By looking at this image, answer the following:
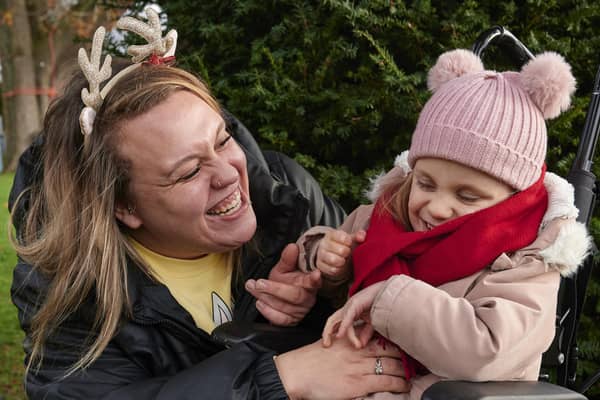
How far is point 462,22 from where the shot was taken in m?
2.58

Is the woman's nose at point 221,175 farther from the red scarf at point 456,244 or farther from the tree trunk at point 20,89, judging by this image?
the tree trunk at point 20,89

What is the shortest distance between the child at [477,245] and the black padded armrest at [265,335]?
24 centimetres

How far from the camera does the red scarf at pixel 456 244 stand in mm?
1674

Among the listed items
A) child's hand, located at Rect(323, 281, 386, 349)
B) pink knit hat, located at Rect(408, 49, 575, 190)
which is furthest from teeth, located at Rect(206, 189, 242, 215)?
pink knit hat, located at Rect(408, 49, 575, 190)

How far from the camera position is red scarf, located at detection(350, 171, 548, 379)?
1674 mm

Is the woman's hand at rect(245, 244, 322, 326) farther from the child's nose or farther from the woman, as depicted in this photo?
the child's nose

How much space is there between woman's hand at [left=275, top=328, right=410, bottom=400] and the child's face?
418 mm

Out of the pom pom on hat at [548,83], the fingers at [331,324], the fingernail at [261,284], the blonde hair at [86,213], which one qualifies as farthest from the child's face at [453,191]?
the blonde hair at [86,213]

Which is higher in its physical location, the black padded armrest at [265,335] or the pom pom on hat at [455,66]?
the pom pom on hat at [455,66]

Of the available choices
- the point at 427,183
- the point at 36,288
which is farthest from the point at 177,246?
the point at 427,183

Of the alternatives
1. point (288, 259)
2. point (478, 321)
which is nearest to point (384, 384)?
point (478, 321)

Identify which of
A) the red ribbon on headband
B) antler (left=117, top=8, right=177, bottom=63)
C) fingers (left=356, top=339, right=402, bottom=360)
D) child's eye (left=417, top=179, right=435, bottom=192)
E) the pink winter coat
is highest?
antler (left=117, top=8, right=177, bottom=63)

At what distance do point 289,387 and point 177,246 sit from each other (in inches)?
26.8

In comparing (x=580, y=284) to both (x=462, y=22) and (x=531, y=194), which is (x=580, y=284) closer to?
(x=531, y=194)
